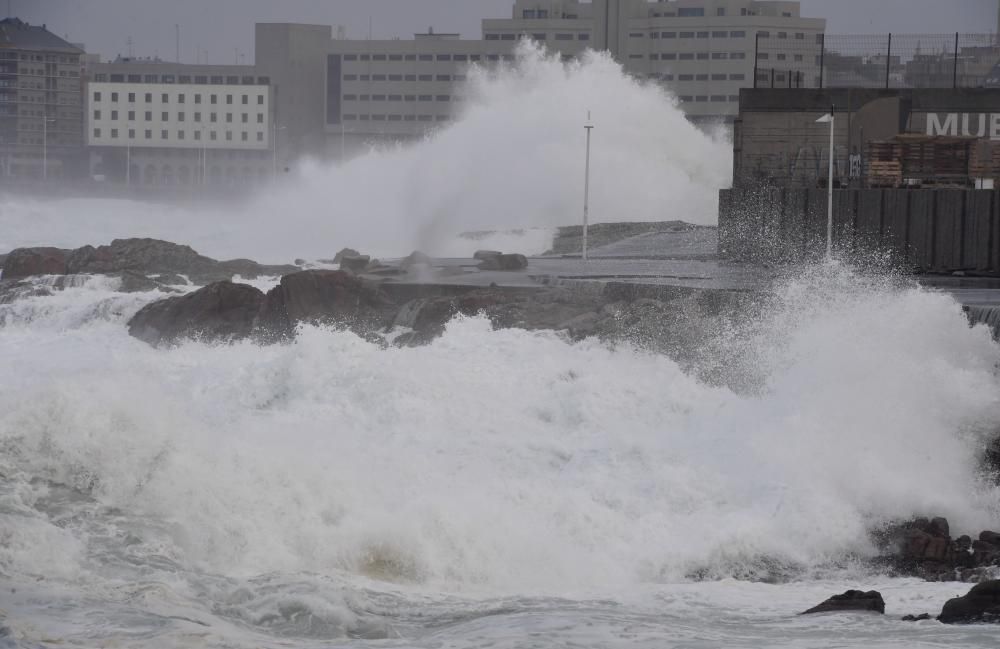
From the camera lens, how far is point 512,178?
51688mm

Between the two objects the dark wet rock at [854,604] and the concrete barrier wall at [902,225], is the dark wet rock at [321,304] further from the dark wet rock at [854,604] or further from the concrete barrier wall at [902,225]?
the dark wet rock at [854,604]

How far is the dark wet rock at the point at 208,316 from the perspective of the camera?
2356 cm

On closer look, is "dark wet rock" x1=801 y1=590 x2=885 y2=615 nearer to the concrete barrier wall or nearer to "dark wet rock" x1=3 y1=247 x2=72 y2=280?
the concrete barrier wall

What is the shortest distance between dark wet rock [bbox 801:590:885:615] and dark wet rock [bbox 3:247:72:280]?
1984 centimetres

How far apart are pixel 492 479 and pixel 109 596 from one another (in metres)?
5.39

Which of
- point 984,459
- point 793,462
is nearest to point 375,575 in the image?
point 793,462

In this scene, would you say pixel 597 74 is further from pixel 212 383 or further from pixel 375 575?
pixel 375 575

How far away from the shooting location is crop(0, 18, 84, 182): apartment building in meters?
116

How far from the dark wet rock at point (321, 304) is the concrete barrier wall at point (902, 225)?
7.37 m

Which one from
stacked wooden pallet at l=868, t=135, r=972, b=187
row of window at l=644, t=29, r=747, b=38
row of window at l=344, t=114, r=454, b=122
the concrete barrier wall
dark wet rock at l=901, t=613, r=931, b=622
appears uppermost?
row of window at l=644, t=29, r=747, b=38

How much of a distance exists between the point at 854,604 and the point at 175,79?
100976 millimetres

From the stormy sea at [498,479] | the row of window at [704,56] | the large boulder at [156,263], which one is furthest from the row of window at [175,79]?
the stormy sea at [498,479]

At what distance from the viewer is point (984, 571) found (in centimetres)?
1391

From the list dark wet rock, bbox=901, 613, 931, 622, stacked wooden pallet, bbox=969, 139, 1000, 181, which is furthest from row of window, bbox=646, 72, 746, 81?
dark wet rock, bbox=901, 613, 931, 622
